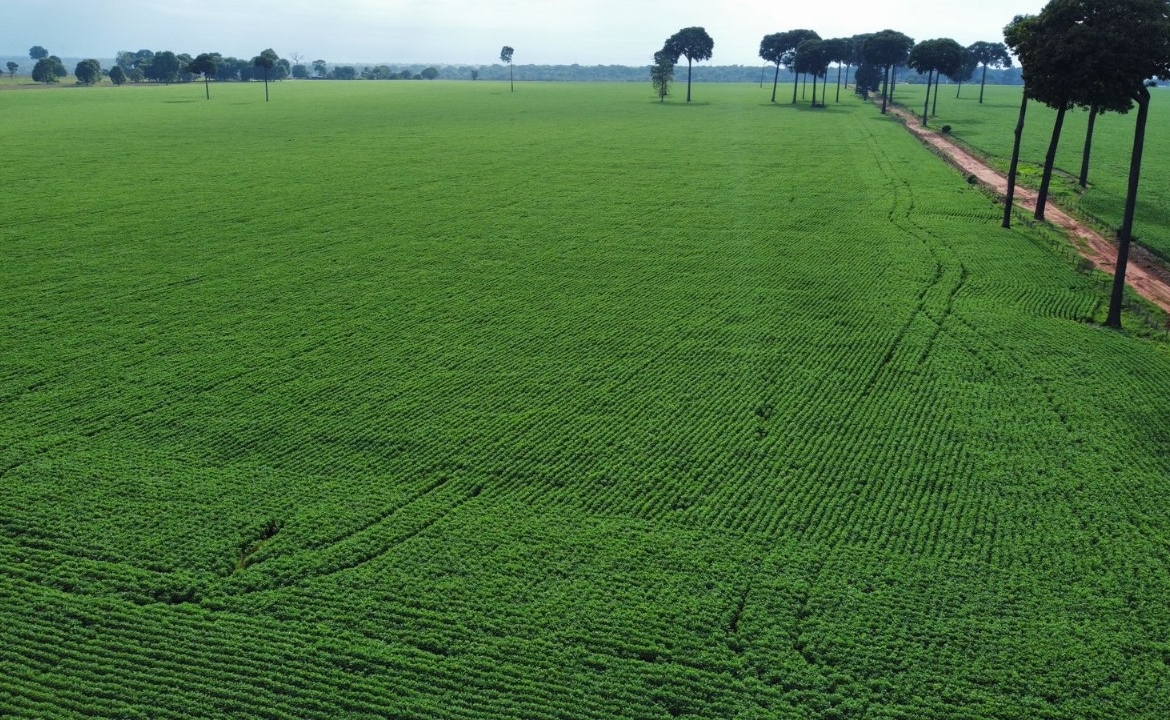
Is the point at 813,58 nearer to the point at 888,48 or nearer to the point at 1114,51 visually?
the point at 888,48

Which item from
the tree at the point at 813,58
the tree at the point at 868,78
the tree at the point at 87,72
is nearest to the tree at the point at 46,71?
the tree at the point at 87,72

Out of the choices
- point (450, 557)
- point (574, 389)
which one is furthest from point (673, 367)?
point (450, 557)

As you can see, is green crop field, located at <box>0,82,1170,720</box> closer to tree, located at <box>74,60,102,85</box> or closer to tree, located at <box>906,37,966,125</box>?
tree, located at <box>906,37,966,125</box>

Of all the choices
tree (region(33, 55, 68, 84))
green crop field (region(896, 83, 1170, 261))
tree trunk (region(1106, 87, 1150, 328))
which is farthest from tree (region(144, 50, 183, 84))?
tree trunk (region(1106, 87, 1150, 328))

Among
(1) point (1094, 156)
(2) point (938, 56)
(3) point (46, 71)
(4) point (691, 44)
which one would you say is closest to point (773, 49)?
(4) point (691, 44)

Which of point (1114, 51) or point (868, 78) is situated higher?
point (868, 78)

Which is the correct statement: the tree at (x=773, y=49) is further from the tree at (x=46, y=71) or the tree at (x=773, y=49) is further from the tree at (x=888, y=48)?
the tree at (x=46, y=71)
